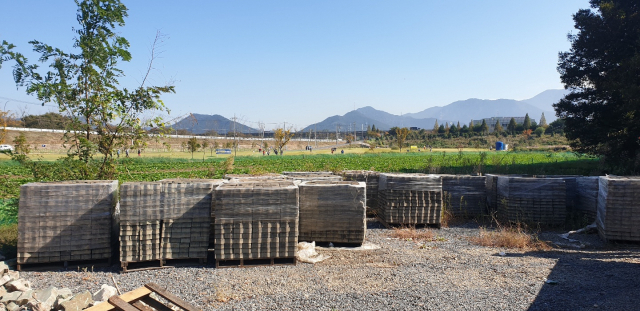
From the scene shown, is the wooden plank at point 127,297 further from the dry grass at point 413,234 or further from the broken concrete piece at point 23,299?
the dry grass at point 413,234

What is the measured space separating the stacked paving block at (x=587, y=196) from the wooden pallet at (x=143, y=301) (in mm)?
10245

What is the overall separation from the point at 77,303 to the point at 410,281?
178 inches

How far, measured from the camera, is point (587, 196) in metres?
10.3

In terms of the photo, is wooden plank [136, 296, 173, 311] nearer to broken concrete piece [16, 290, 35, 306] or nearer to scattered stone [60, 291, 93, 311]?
scattered stone [60, 291, 93, 311]

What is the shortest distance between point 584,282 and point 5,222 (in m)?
12.1

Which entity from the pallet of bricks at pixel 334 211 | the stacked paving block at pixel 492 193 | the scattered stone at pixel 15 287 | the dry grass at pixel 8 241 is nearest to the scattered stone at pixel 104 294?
the scattered stone at pixel 15 287

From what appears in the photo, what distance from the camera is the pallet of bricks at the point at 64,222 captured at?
661 cm

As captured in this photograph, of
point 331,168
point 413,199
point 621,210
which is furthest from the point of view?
point 331,168

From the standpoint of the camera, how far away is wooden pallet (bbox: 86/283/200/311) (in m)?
4.11

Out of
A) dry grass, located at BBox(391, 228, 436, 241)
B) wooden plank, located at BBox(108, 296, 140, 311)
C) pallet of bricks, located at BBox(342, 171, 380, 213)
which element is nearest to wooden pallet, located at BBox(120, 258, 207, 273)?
wooden plank, located at BBox(108, 296, 140, 311)

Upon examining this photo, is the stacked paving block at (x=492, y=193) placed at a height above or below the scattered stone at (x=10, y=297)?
above

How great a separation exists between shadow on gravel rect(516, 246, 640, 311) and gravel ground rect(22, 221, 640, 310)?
0.04 ft

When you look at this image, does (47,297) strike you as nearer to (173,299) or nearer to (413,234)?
(173,299)

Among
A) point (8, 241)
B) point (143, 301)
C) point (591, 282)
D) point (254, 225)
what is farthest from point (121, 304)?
point (591, 282)
